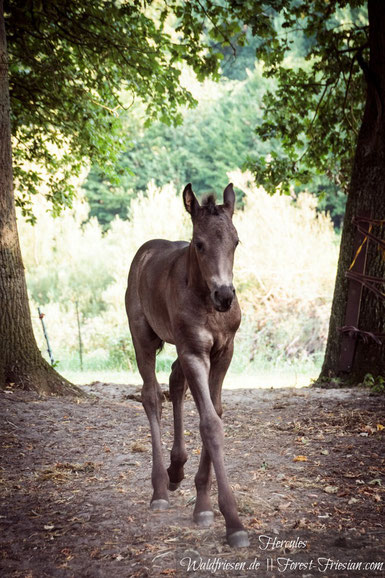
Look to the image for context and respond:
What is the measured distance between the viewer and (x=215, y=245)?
3.83 metres

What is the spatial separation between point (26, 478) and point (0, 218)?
3529mm

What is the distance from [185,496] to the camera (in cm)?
471

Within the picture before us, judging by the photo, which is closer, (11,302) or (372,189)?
(11,302)

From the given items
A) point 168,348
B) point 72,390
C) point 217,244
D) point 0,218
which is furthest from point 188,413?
point 168,348

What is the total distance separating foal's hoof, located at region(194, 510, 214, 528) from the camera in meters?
3.99

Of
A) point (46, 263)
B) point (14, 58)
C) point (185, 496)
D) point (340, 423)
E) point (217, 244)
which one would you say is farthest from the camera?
point (46, 263)

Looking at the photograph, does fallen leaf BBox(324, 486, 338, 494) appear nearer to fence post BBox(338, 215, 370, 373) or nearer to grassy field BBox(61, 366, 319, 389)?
fence post BBox(338, 215, 370, 373)

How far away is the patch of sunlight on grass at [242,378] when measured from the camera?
11430 millimetres

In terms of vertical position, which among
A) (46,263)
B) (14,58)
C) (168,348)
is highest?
(14,58)

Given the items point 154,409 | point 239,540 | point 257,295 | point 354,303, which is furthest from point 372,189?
point 257,295

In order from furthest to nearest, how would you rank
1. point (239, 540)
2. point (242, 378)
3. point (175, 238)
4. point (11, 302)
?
1. point (175, 238)
2. point (242, 378)
3. point (11, 302)
4. point (239, 540)

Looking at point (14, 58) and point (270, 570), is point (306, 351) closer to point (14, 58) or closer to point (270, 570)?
point (14, 58)

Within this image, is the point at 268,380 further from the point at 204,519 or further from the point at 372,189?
the point at 204,519

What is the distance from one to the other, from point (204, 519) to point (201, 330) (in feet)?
4.08
